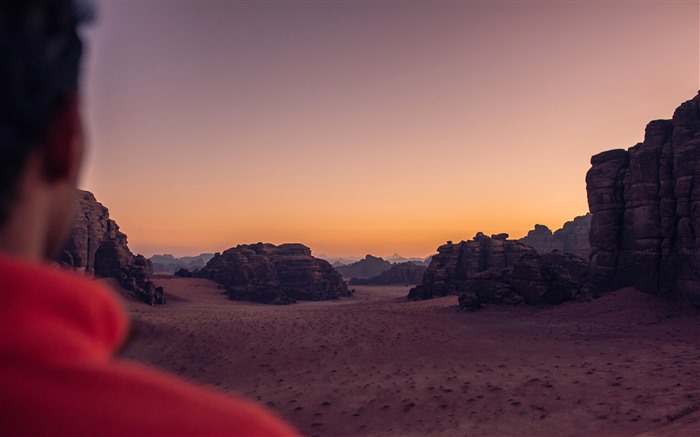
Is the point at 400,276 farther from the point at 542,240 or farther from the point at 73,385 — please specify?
the point at 73,385

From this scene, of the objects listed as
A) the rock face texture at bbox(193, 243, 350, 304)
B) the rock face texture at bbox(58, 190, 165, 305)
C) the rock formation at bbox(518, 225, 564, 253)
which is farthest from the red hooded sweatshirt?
the rock formation at bbox(518, 225, 564, 253)

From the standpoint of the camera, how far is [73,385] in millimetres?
Result: 578

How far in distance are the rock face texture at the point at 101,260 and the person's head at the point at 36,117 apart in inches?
1690

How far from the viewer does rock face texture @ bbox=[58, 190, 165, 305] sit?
132ft

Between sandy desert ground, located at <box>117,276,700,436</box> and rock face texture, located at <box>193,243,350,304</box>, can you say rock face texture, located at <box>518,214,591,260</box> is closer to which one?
rock face texture, located at <box>193,243,350,304</box>

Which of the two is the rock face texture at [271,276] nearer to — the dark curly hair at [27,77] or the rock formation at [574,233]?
the rock formation at [574,233]

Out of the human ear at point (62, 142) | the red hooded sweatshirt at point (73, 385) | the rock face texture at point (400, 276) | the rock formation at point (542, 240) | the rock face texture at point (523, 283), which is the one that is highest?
the rock formation at point (542, 240)

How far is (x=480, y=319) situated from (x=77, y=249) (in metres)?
37.9

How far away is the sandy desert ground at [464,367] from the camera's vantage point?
9.84m

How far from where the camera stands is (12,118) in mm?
688

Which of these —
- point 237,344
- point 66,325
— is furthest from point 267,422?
point 237,344

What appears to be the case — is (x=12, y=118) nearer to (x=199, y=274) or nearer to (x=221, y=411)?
(x=221, y=411)

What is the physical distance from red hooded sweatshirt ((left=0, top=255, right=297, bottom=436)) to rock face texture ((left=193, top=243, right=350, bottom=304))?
167ft

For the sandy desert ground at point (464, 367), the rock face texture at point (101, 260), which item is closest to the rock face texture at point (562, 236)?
the sandy desert ground at point (464, 367)
